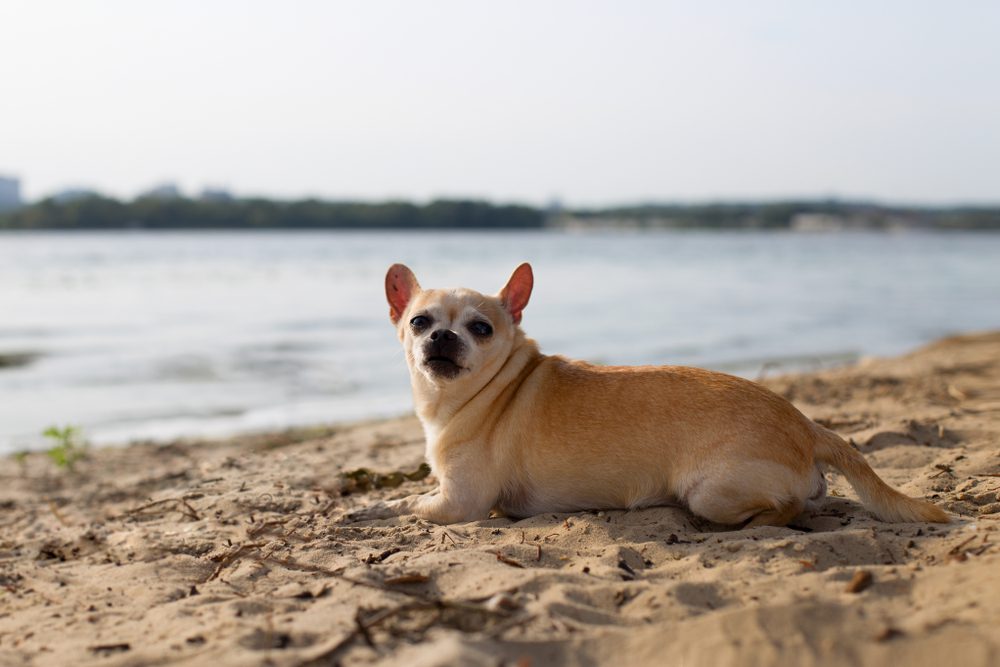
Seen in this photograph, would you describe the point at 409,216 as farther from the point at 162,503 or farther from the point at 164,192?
the point at 162,503

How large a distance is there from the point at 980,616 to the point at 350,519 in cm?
309

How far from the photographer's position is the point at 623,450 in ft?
14.7

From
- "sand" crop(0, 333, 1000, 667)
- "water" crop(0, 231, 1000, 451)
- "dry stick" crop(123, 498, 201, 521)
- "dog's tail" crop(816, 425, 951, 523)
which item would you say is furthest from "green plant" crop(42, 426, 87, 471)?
"dog's tail" crop(816, 425, 951, 523)

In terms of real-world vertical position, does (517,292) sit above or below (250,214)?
below

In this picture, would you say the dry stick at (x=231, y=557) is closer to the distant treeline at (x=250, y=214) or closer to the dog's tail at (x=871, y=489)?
the dog's tail at (x=871, y=489)

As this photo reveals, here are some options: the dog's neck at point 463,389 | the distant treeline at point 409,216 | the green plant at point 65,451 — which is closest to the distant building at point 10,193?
the distant treeline at point 409,216

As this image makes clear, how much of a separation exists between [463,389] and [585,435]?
78cm

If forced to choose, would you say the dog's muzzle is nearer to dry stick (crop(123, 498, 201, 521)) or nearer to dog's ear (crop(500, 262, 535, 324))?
dog's ear (crop(500, 262, 535, 324))

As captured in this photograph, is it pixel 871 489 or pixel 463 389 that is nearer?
pixel 871 489

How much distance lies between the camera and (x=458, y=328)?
15.7ft

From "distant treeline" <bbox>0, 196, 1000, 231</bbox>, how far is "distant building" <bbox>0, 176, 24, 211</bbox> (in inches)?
20.7

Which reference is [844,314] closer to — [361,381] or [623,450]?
[361,381]

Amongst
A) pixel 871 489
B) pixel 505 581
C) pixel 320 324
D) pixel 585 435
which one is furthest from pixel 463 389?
pixel 320 324

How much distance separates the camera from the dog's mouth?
471cm
